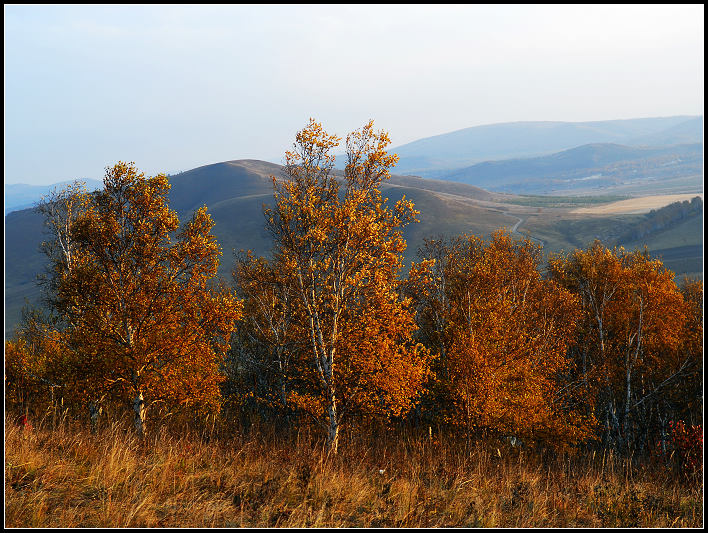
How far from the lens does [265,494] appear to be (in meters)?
8.34

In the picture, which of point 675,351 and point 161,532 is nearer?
point 161,532

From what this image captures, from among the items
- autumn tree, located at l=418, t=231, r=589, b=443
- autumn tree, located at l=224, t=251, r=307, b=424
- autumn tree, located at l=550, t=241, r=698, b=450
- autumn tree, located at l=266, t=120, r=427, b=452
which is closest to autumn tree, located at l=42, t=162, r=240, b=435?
autumn tree, located at l=266, t=120, r=427, b=452

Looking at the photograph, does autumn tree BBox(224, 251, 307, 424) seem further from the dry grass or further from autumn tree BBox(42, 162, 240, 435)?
the dry grass

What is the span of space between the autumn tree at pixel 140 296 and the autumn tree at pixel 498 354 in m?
11.1

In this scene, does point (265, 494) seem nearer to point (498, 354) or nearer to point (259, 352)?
point (498, 354)

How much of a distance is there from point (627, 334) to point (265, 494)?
36966 millimetres

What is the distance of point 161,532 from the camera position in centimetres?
694

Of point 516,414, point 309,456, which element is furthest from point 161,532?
point 516,414

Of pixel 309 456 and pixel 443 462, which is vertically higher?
pixel 309 456

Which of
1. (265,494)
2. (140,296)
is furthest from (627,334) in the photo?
(265,494)

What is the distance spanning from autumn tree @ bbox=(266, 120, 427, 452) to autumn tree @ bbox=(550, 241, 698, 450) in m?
21.4

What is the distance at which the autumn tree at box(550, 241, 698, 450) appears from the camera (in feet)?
119

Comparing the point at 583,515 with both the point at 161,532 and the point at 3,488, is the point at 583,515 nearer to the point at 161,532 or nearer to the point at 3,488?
the point at 161,532

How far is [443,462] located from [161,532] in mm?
7288
